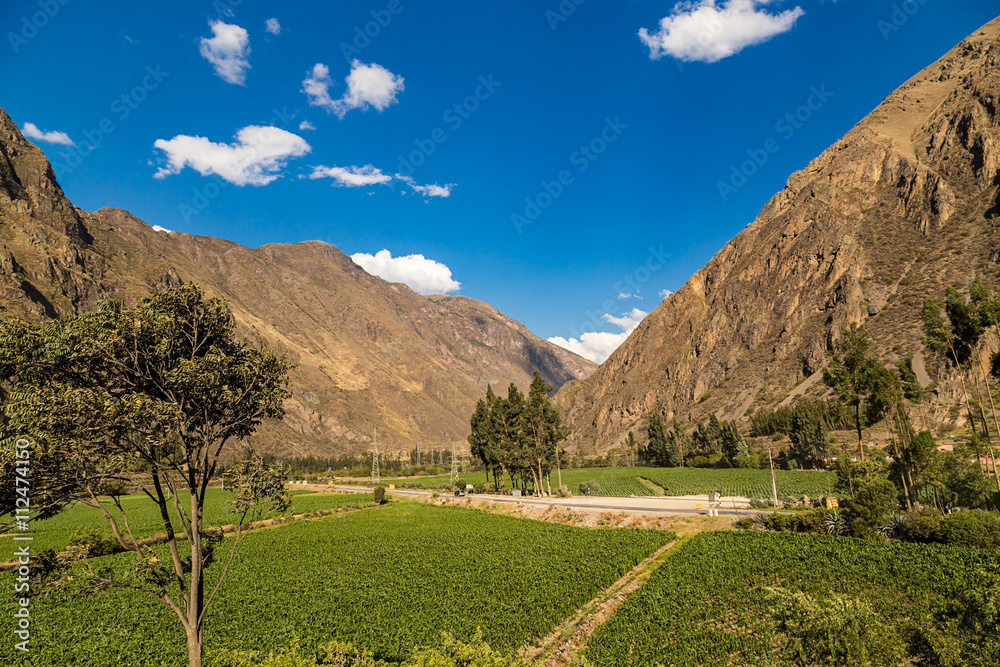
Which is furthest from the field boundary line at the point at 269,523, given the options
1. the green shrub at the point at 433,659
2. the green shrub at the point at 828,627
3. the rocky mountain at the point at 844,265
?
the rocky mountain at the point at 844,265

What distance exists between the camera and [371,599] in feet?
69.9

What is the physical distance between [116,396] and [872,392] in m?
42.6

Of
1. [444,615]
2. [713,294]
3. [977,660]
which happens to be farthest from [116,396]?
[713,294]

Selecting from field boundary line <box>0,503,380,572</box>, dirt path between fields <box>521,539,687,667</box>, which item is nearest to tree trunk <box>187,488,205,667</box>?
dirt path between fields <box>521,539,687,667</box>

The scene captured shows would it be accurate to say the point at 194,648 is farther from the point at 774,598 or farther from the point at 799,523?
the point at 799,523

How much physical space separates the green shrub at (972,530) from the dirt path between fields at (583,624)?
14.3 m

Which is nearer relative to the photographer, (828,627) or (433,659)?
(433,659)

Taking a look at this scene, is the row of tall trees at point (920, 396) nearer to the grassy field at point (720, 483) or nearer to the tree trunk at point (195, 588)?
the grassy field at point (720, 483)

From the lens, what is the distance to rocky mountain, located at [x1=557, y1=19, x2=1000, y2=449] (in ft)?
394

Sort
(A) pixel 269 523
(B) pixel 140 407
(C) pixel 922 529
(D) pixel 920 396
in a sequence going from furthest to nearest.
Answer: (A) pixel 269 523
(D) pixel 920 396
(C) pixel 922 529
(B) pixel 140 407

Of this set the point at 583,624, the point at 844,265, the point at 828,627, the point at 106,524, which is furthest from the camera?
the point at 844,265

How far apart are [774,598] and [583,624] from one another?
25.0 ft

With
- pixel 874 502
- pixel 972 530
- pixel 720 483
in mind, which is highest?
pixel 874 502

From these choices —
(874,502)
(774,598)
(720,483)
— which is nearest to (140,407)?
(774,598)
